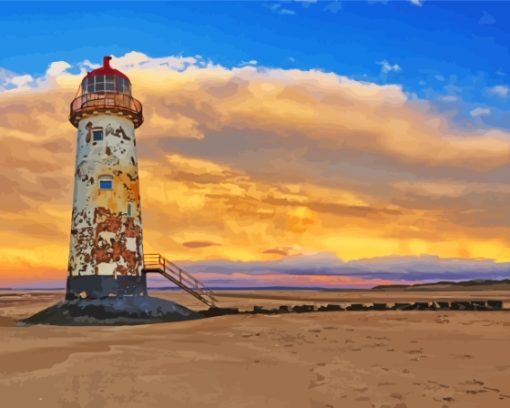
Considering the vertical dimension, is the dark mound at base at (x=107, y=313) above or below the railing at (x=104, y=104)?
below

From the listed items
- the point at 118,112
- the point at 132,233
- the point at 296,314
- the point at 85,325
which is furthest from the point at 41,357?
the point at 296,314

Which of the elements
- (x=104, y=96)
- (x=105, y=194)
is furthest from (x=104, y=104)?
(x=105, y=194)

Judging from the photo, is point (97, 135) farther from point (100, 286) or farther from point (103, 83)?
point (100, 286)

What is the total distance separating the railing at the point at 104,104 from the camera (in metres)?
28.8

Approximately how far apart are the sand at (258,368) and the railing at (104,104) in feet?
42.3

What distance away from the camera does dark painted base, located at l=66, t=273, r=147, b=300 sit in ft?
89.9

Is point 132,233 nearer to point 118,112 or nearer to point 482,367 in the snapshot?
point 118,112

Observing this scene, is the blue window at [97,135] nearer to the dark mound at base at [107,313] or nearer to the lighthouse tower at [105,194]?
the lighthouse tower at [105,194]

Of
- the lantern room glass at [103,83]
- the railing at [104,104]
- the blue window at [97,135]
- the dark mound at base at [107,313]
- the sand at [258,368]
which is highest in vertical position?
the lantern room glass at [103,83]

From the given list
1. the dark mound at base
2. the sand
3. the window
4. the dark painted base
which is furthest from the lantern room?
the sand

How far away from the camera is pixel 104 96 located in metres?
29.0

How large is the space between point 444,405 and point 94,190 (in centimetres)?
2329

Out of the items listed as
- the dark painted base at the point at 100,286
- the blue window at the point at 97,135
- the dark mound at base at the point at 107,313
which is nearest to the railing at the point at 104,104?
the blue window at the point at 97,135

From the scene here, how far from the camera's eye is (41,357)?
15.0 m
